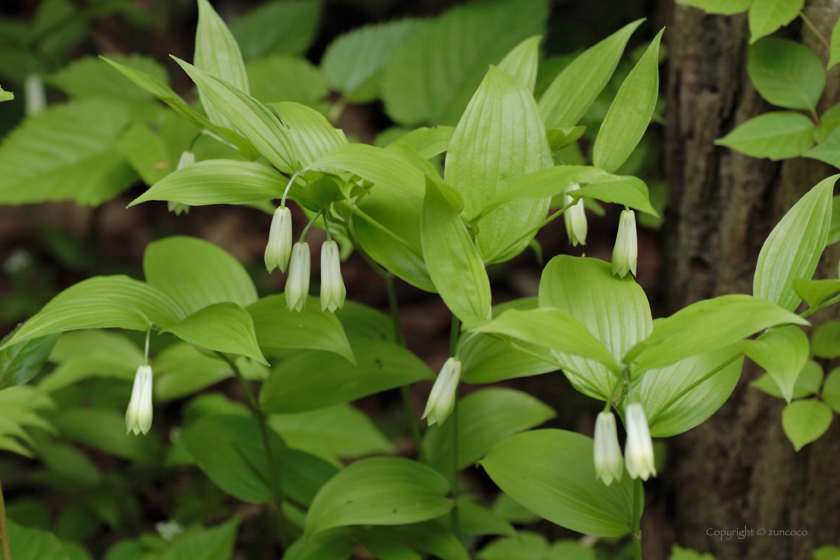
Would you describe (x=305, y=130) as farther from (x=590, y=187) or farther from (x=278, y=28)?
(x=278, y=28)

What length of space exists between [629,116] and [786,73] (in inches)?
27.2

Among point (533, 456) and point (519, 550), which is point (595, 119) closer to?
point (533, 456)

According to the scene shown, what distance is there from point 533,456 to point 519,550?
0.68 m

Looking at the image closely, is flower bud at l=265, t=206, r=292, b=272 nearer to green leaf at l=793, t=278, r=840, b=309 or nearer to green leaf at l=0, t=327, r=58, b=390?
green leaf at l=0, t=327, r=58, b=390

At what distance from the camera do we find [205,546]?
1481 millimetres

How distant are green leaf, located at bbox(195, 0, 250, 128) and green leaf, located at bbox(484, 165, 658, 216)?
0.65 metres

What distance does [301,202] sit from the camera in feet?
3.58

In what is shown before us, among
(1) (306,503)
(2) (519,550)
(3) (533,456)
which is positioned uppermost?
(3) (533,456)

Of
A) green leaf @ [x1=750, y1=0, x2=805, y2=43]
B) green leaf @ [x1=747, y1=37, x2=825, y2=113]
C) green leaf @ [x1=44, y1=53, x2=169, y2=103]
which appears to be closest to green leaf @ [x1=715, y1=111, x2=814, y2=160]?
green leaf @ [x1=747, y1=37, x2=825, y2=113]

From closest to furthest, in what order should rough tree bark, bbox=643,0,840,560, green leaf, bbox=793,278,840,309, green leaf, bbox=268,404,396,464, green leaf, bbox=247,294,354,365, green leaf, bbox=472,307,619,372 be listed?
green leaf, bbox=472,307,619,372 < green leaf, bbox=793,278,840,309 < green leaf, bbox=247,294,354,365 < rough tree bark, bbox=643,0,840,560 < green leaf, bbox=268,404,396,464

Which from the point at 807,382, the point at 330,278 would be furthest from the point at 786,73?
the point at 330,278

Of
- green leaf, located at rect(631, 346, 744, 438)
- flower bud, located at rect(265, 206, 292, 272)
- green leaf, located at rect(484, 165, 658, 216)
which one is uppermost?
green leaf, located at rect(484, 165, 658, 216)

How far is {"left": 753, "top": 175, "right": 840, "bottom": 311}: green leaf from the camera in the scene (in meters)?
1.01

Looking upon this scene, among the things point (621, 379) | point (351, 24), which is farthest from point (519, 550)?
point (351, 24)
